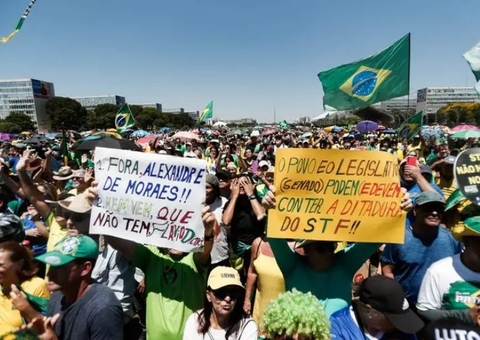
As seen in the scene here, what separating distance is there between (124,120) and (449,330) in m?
13.2

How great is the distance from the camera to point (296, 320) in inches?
71.9

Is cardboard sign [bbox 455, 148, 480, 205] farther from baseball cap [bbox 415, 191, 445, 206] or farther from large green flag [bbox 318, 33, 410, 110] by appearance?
large green flag [bbox 318, 33, 410, 110]

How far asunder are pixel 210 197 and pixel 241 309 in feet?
6.71

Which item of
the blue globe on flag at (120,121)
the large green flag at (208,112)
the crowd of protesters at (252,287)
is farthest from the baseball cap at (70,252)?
the large green flag at (208,112)

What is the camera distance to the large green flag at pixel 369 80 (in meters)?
6.11

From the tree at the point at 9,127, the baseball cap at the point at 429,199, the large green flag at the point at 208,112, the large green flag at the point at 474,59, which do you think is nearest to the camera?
the baseball cap at the point at 429,199

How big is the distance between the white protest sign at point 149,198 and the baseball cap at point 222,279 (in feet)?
1.12

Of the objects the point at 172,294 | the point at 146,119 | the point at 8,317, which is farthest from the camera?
the point at 146,119

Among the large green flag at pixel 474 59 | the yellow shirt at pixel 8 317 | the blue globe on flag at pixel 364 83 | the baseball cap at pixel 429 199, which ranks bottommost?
the yellow shirt at pixel 8 317

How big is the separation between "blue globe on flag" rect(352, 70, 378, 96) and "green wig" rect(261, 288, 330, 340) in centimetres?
560

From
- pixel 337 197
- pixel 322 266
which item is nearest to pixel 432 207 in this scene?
pixel 337 197

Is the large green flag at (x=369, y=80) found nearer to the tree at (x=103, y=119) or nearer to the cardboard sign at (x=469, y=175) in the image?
the cardboard sign at (x=469, y=175)

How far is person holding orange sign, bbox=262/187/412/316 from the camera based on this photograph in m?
2.47

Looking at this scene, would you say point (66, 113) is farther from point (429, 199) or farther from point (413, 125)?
point (429, 199)
